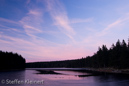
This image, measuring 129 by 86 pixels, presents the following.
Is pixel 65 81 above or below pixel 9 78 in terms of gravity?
below

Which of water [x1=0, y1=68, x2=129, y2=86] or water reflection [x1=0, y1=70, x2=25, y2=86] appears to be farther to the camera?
water [x1=0, y1=68, x2=129, y2=86]

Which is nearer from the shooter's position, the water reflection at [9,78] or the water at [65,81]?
the water reflection at [9,78]

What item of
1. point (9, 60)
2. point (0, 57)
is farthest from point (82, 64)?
point (0, 57)

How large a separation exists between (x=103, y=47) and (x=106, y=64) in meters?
13.8

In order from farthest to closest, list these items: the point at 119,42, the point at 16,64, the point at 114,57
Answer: the point at 16,64, the point at 119,42, the point at 114,57

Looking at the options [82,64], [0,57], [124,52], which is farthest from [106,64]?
[82,64]

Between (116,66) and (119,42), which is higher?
(119,42)

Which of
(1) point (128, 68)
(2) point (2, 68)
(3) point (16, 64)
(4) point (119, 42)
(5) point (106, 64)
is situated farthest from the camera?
(3) point (16, 64)

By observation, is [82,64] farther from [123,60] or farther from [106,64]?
[123,60]

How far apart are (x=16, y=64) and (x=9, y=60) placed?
54.0 ft

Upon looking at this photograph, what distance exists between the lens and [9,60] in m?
118

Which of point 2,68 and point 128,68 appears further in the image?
point 2,68

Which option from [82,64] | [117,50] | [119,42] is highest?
[119,42]

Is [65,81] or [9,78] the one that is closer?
[65,81]
